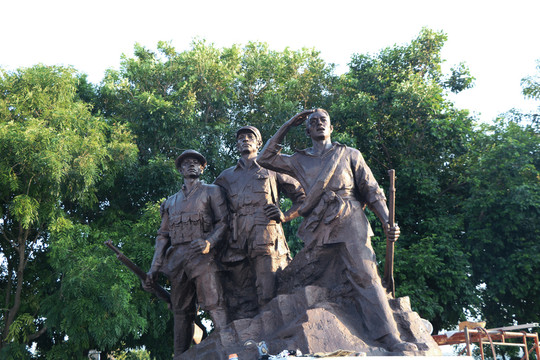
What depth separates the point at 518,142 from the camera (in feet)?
49.1

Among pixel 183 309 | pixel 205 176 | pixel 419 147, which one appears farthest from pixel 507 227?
pixel 183 309

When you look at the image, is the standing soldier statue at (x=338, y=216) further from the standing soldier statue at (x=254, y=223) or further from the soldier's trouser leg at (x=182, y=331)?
the soldier's trouser leg at (x=182, y=331)

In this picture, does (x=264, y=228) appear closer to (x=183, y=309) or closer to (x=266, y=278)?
(x=266, y=278)

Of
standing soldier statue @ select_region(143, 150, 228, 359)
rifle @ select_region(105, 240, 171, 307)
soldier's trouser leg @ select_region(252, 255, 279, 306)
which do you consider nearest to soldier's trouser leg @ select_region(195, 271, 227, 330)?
standing soldier statue @ select_region(143, 150, 228, 359)

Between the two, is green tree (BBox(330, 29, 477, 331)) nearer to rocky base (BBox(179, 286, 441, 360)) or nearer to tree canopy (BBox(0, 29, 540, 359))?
tree canopy (BBox(0, 29, 540, 359))

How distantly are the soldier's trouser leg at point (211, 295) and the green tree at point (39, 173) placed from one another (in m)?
7.25

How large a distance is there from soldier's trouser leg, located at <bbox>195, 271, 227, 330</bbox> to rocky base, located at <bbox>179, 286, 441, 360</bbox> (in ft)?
1.08

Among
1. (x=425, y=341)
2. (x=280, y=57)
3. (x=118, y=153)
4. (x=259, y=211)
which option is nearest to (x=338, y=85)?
(x=280, y=57)

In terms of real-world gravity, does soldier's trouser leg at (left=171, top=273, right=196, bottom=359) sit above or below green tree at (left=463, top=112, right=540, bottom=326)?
below

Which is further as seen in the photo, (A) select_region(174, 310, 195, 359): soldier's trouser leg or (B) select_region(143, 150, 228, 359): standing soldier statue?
(A) select_region(174, 310, 195, 359): soldier's trouser leg

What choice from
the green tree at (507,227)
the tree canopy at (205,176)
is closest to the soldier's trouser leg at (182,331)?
the tree canopy at (205,176)

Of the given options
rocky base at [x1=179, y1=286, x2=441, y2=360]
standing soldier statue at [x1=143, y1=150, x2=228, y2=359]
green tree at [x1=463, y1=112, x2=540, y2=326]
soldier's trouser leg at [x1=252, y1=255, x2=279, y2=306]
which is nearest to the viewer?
rocky base at [x1=179, y1=286, x2=441, y2=360]

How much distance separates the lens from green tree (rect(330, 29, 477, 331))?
45.9ft

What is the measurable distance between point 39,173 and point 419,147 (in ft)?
29.7
